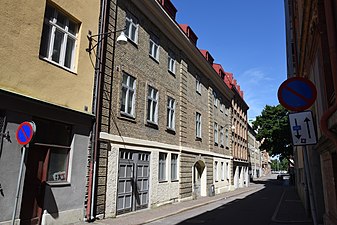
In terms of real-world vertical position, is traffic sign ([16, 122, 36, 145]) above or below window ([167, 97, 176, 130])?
below

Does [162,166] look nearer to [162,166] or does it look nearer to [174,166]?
[162,166]

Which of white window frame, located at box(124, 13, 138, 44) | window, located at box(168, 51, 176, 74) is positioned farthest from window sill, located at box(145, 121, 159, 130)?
window, located at box(168, 51, 176, 74)

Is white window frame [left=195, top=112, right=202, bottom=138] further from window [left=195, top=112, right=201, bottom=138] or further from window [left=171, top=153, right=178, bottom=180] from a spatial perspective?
window [left=171, top=153, right=178, bottom=180]

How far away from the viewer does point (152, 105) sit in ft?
50.4

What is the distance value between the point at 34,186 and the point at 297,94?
715cm

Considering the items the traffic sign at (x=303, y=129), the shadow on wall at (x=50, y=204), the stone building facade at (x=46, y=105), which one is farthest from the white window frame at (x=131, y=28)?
the traffic sign at (x=303, y=129)

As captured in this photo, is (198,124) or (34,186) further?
(198,124)

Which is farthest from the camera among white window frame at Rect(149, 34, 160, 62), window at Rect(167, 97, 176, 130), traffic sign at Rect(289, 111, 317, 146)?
window at Rect(167, 97, 176, 130)

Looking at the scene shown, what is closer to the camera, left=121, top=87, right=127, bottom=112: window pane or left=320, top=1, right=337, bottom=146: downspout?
left=320, top=1, right=337, bottom=146: downspout

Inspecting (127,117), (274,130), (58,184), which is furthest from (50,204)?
(274,130)

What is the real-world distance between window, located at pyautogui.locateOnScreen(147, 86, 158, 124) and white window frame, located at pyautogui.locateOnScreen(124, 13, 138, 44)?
258 cm

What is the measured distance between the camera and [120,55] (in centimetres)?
1280

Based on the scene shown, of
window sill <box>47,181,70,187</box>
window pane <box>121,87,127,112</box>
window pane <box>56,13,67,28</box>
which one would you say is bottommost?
window sill <box>47,181,70,187</box>

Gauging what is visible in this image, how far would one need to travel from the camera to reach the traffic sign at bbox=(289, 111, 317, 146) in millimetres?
4301
